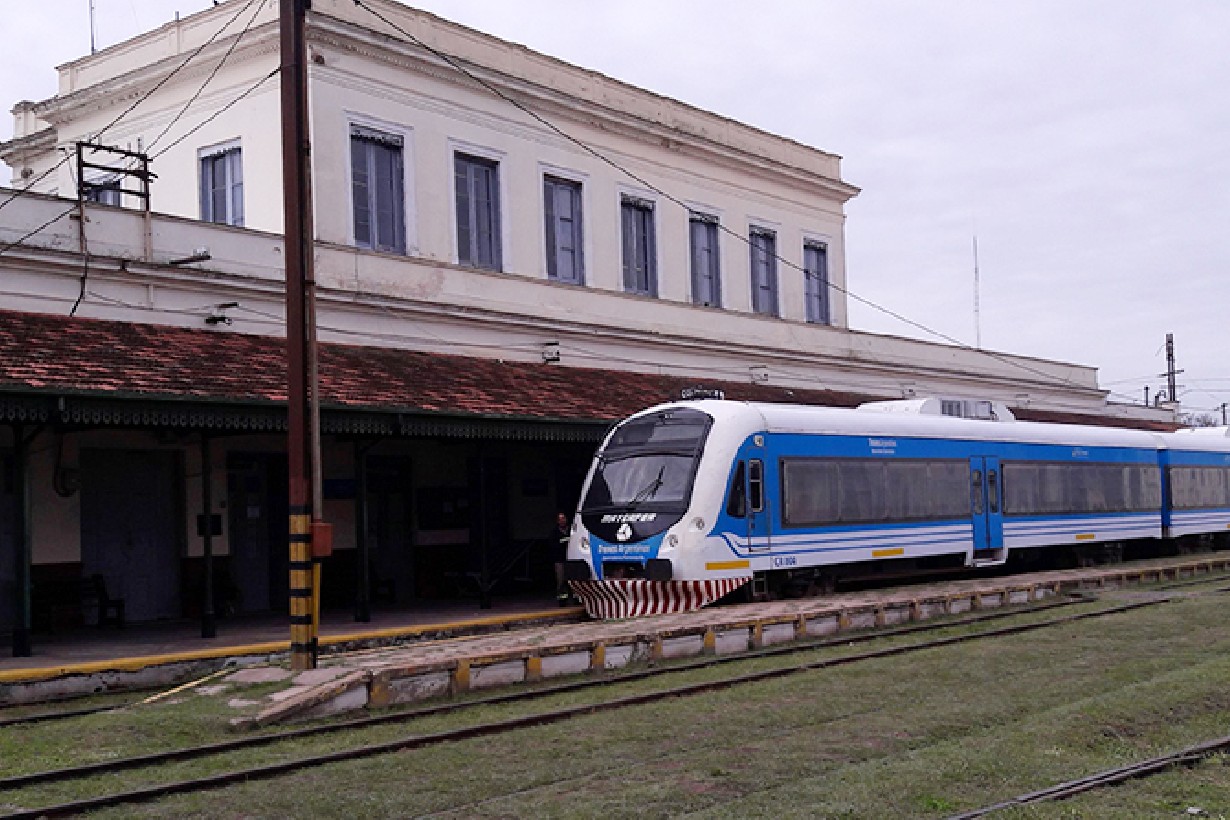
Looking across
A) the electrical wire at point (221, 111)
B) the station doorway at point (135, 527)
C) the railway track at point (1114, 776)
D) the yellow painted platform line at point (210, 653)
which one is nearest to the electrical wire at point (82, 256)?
the station doorway at point (135, 527)

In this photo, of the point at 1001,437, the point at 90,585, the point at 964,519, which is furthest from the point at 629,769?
the point at 1001,437

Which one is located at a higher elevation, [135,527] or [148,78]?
[148,78]

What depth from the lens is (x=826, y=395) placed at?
95.2 ft

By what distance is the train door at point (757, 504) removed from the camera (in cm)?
1794

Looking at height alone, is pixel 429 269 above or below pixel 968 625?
above

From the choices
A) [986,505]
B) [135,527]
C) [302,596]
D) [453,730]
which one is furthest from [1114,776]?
[986,505]

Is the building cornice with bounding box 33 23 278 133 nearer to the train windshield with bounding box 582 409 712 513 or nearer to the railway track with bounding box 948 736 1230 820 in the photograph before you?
the train windshield with bounding box 582 409 712 513

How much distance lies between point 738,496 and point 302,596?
22.7 feet

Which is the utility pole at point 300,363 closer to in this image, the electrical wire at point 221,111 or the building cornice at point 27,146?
the electrical wire at point 221,111

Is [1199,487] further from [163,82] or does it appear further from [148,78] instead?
[148,78]

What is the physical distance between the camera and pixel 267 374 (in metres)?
17.0

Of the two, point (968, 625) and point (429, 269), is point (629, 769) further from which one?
point (429, 269)

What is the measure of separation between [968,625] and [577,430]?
231 inches

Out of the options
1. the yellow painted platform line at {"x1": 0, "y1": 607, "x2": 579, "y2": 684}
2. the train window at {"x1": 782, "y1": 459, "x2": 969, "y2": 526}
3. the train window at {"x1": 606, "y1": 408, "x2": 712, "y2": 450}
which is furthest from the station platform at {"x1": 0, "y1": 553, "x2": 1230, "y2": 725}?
the train window at {"x1": 606, "y1": 408, "x2": 712, "y2": 450}
